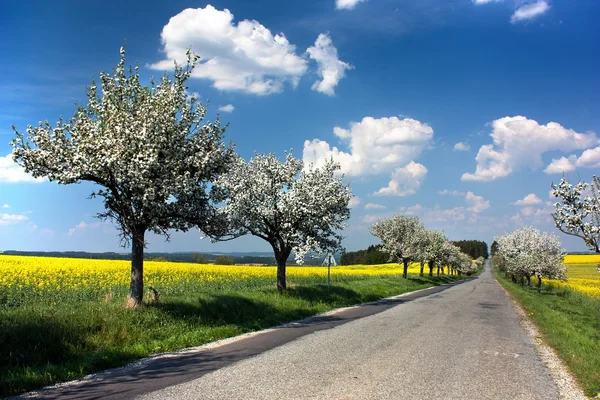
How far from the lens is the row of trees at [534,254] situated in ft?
158

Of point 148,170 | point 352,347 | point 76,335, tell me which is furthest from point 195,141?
point 352,347

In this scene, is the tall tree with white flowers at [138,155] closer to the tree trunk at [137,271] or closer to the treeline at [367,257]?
the tree trunk at [137,271]

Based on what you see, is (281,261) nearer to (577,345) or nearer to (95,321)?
(95,321)

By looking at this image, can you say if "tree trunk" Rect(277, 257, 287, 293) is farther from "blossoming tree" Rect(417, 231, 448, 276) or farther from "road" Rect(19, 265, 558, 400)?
"blossoming tree" Rect(417, 231, 448, 276)

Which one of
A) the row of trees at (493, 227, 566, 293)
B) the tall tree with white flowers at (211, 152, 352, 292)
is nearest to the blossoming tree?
the row of trees at (493, 227, 566, 293)

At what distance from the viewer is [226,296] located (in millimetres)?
18953

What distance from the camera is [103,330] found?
1198cm

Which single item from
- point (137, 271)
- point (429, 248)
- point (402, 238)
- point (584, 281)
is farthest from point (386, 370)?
point (584, 281)

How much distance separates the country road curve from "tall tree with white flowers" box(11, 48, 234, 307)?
620 centimetres

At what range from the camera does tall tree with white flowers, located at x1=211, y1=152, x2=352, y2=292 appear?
75.5ft

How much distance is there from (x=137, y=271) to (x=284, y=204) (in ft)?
32.2

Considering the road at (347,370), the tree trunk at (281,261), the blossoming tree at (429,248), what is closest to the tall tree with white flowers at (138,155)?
the road at (347,370)

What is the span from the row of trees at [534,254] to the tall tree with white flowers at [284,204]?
3446 centimetres

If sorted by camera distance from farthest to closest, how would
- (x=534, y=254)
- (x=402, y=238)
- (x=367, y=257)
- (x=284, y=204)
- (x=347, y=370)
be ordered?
(x=367, y=257)
(x=402, y=238)
(x=534, y=254)
(x=284, y=204)
(x=347, y=370)
